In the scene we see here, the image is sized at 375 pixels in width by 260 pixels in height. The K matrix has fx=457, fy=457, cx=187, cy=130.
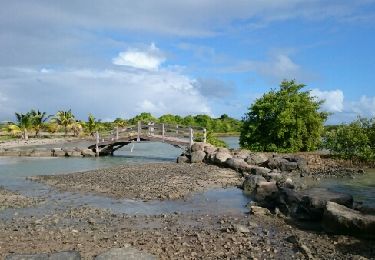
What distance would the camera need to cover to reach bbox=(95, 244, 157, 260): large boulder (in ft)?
33.7

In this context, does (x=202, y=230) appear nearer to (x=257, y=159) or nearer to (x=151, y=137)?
(x=257, y=159)

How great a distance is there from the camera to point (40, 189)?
856 inches

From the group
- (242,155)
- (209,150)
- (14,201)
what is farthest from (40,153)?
(14,201)

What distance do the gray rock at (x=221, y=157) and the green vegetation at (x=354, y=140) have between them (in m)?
7.36

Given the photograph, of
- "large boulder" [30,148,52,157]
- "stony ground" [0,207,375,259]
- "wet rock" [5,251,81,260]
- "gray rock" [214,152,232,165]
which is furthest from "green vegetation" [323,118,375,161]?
"large boulder" [30,148,52,157]

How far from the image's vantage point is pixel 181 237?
40.5 ft

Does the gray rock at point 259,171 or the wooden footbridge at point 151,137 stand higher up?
the wooden footbridge at point 151,137

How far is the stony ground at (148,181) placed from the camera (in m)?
19.9

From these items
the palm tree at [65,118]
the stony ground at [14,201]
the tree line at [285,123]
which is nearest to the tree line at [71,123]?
the palm tree at [65,118]

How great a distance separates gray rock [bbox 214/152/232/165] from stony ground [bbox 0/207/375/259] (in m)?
14.1

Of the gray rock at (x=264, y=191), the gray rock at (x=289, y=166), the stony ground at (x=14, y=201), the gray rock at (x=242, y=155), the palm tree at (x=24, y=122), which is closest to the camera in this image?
the stony ground at (x=14, y=201)

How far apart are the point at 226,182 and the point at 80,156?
73.8 ft

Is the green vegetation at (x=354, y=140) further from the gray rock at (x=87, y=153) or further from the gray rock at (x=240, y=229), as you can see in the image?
the gray rock at (x=87, y=153)

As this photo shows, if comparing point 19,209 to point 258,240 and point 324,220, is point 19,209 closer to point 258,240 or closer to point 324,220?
point 258,240
